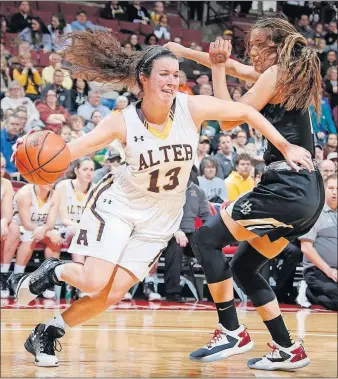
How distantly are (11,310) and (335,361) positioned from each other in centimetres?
367

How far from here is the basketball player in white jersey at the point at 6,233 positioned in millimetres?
8781

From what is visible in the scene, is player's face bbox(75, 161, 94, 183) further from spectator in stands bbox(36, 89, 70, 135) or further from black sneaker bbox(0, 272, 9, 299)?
spectator in stands bbox(36, 89, 70, 135)

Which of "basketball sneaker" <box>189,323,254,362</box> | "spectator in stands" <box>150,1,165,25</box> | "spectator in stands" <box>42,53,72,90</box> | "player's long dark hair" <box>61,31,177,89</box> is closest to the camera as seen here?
"player's long dark hair" <box>61,31,177,89</box>

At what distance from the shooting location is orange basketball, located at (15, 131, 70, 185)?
435 centimetres

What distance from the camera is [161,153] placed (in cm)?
450

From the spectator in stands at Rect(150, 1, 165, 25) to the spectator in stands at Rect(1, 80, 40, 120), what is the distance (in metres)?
4.78

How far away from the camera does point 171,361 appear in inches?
208

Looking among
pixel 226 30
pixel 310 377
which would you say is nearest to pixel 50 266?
pixel 310 377

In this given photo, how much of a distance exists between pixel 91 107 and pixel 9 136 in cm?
191

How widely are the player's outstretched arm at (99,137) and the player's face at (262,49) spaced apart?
3.19 feet

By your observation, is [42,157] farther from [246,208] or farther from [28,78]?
[28,78]

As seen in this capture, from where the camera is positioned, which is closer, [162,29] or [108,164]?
[108,164]

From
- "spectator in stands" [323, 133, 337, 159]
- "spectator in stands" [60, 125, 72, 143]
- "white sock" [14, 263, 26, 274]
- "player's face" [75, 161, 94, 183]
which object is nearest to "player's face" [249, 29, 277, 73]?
"player's face" [75, 161, 94, 183]

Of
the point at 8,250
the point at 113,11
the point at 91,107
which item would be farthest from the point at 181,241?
the point at 113,11
